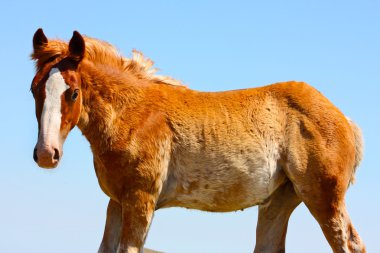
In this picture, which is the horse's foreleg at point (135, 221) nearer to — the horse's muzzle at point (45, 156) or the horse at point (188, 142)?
the horse at point (188, 142)

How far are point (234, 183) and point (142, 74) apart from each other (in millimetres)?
1919

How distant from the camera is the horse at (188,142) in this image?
25.6 ft

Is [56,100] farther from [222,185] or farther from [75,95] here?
[222,185]

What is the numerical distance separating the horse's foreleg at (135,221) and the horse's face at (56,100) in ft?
3.26

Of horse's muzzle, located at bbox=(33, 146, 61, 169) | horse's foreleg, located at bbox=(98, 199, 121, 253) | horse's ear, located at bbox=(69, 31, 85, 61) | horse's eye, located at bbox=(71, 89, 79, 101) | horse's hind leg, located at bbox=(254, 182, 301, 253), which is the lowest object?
horse's foreleg, located at bbox=(98, 199, 121, 253)

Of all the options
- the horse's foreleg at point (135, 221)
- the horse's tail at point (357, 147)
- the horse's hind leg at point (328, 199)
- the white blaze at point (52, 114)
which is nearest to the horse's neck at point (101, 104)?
the white blaze at point (52, 114)

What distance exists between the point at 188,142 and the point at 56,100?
5.76 ft

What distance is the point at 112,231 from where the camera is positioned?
27.3 feet

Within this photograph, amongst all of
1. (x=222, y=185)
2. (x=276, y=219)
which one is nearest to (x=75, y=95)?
(x=222, y=185)

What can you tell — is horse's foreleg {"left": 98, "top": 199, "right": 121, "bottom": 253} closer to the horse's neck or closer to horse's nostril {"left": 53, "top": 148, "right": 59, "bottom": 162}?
the horse's neck

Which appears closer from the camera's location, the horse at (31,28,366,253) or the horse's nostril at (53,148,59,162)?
the horse's nostril at (53,148,59,162)

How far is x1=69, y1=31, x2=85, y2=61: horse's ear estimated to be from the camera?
7.96m

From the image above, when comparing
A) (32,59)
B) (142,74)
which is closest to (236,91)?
(142,74)

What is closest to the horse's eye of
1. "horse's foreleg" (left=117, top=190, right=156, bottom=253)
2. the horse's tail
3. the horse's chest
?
the horse's chest
